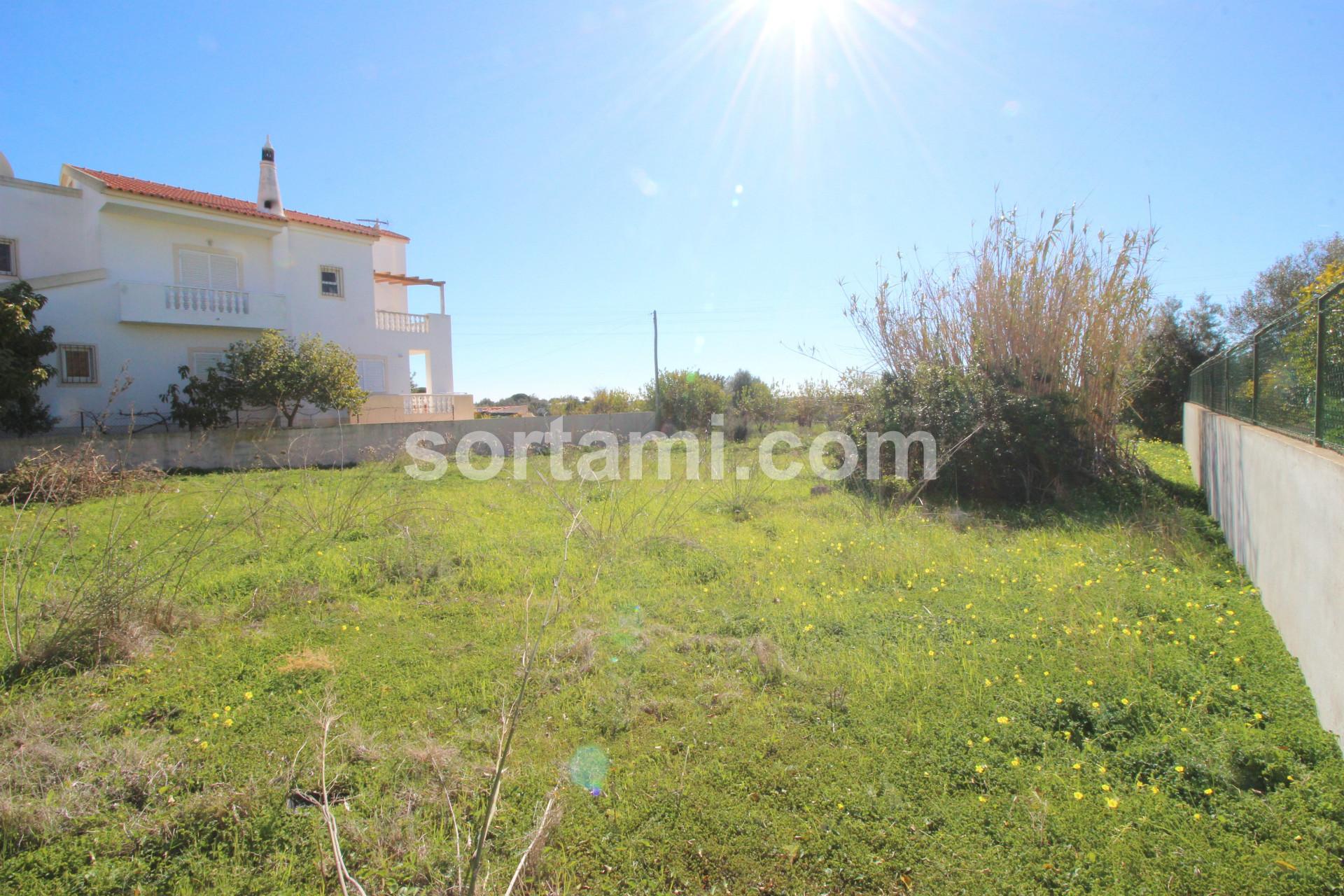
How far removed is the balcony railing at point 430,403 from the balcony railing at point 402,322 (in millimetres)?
1915

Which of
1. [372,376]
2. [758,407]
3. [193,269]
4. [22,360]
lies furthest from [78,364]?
[758,407]

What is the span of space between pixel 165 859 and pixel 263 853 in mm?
340

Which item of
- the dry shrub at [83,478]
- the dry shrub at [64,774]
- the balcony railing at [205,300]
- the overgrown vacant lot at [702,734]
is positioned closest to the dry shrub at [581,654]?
the overgrown vacant lot at [702,734]

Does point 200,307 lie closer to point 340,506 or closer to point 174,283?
point 174,283

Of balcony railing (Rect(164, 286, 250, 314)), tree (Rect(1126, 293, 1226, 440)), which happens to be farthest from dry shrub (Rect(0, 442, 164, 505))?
tree (Rect(1126, 293, 1226, 440))

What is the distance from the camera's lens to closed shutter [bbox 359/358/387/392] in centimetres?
1762

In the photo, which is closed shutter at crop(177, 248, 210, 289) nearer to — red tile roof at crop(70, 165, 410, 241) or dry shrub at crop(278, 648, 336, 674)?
red tile roof at crop(70, 165, 410, 241)

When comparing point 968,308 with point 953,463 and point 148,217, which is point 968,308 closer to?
point 953,463

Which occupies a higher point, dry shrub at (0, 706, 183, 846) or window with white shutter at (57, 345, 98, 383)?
window with white shutter at (57, 345, 98, 383)

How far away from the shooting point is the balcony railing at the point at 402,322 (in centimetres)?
1823

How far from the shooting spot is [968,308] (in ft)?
35.0

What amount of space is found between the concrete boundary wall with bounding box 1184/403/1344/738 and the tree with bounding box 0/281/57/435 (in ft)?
52.2

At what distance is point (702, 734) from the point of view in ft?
10.6

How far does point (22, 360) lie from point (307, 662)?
11.6 metres
